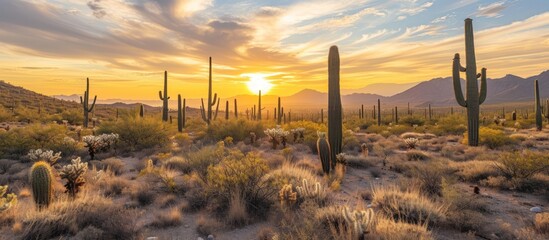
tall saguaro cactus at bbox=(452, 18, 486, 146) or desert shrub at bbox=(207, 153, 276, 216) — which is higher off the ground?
tall saguaro cactus at bbox=(452, 18, 486, 146)

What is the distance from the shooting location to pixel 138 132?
17.5 meters

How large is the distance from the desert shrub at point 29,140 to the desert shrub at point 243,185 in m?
Answer: 11.2

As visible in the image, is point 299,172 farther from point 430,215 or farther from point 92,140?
point 92,140

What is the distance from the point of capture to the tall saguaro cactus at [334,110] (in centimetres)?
1201

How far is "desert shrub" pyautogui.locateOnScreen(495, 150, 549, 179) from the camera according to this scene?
29.3 ft

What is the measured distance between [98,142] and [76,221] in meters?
8.70

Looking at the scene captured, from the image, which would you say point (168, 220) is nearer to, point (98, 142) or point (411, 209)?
point (411, 209)

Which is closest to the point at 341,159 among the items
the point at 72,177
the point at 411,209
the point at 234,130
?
the point at 411,209

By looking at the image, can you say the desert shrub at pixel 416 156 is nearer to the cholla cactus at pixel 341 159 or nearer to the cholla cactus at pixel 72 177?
the cholla cactus at pixel 341 159

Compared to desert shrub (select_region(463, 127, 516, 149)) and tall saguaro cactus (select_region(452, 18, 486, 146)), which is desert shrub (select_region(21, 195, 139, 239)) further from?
desert shrub (select_region(463, 127, 516, 149))

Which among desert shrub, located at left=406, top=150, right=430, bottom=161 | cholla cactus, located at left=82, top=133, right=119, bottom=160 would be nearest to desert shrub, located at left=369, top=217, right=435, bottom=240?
desert shrub, located at left=406, top=150, right=430, bottom=161

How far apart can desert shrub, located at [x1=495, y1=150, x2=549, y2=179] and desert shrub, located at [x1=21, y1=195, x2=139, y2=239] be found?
9.92 m

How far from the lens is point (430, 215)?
5.93 metres

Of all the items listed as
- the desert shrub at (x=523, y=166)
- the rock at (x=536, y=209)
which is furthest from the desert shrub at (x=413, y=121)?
the rock at (x=536, y=209)
